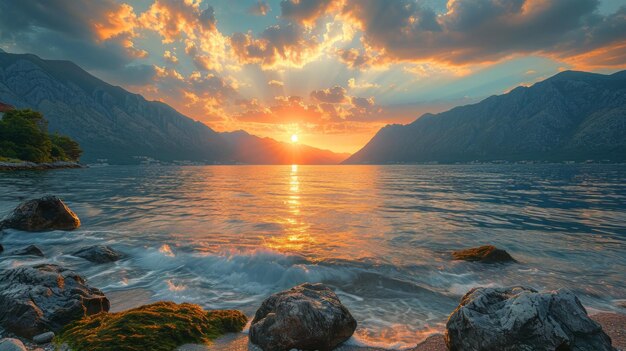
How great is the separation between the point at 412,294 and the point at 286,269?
516cm

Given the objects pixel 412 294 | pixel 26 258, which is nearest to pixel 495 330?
pixel 412 294

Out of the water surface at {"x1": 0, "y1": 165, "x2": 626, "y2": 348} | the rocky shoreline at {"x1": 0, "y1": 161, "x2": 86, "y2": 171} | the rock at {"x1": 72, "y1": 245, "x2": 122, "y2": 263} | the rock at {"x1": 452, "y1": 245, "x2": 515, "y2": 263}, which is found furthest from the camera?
the rocky shoreline at {"x1": 0, "y1": 161, "x2": 86, "y2": 171}

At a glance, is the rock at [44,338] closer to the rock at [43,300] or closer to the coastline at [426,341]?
the rock at [43,300]

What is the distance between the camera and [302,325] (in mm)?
6684

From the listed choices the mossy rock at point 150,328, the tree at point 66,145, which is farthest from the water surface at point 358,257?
the tree at point 66,145

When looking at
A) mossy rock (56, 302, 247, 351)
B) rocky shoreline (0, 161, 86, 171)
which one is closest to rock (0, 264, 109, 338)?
mossy rock (56, 302, 247, 351)

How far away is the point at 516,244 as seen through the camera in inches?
699

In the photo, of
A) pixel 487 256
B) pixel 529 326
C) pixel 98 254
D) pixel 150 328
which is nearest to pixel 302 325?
pixel 150 328

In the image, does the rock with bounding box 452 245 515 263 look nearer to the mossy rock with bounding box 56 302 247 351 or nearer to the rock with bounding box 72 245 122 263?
the mossy rock with bounding box 56 302 247 351

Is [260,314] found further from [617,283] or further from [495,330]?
[617,283]

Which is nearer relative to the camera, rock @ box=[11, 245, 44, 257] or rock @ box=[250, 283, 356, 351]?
rock @ box=[250, 283, 356, 351]

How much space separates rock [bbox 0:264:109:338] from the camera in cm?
698

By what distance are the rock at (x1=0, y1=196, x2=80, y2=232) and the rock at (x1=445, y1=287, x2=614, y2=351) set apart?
2385 centimetres

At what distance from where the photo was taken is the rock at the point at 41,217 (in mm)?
18852
